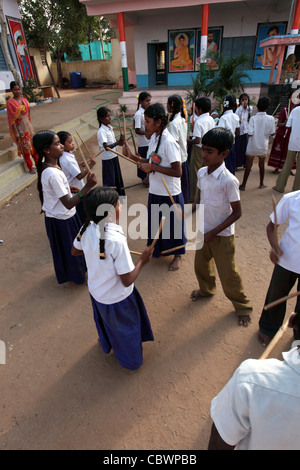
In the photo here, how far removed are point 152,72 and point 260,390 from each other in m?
16.2

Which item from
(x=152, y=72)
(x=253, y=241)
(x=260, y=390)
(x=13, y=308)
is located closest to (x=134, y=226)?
(x=253, y=241)

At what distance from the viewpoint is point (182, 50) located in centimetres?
1330

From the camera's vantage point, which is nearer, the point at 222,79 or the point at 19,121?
the point at 19,121

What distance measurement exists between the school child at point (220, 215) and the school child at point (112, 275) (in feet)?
2.54

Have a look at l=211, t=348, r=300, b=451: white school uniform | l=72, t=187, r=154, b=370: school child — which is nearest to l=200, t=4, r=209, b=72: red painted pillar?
l=72, t=187, r=154, b=370: school child

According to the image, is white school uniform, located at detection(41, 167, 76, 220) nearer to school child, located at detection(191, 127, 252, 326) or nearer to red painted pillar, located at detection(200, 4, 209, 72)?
school child, located at detection(191, 127, 252, 326)

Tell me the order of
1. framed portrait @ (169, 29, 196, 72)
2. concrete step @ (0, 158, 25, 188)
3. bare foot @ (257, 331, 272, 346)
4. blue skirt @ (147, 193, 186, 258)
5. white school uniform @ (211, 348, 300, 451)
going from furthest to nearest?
framed portrait @ (169, 29, 196, 72)
concrete step @ (0, 158, 25, 188)
blue skirt @ (147, 193, 186, 258)
bare foot @ (257, 331, 272, 346)
white school uniform @ (211, 348, 300, 451)

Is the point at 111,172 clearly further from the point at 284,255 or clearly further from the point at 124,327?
the point at 284,255

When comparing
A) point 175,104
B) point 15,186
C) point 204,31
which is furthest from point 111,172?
point 204,31

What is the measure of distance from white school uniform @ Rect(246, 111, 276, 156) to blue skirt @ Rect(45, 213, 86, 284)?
12.1 feet

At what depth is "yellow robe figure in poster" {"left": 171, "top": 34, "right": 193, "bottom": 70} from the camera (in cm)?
1314

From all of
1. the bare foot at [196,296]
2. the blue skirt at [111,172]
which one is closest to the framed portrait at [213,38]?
the blue skirt at [111,172]

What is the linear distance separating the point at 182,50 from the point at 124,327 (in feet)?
48.9

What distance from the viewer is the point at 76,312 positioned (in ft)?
9.44
